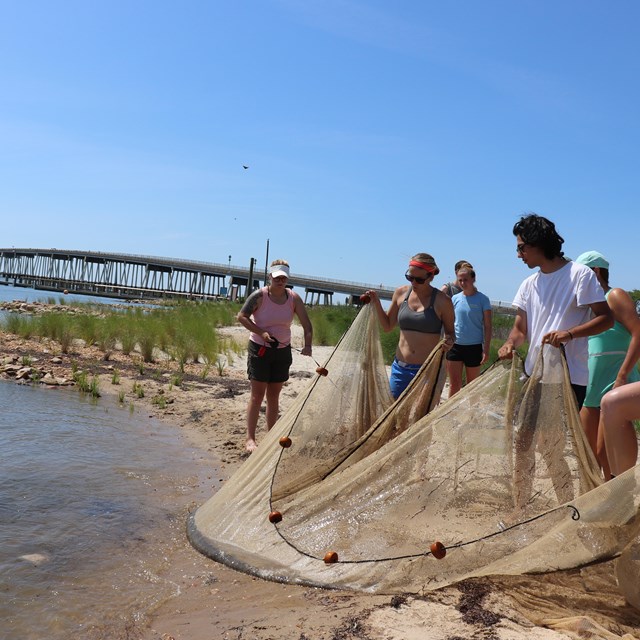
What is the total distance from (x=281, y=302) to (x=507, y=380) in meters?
2.80

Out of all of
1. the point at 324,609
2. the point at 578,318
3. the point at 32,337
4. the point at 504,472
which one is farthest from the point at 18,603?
the point at 32,337

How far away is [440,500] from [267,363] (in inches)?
116

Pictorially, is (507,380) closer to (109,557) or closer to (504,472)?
(504,472)

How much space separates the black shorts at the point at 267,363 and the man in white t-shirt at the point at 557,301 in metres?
2.55

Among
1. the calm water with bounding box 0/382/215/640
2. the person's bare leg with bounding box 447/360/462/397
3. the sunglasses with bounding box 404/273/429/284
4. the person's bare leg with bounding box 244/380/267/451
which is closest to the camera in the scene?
the calm water with bounding box 0/382/215/640

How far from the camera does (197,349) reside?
1253cm

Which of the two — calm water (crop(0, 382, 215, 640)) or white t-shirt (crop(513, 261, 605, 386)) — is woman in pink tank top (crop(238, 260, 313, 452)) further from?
white t-shirt (crop(513, 261, 605, 386))

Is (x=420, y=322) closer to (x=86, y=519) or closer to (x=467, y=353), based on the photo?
(x=467, y=353)

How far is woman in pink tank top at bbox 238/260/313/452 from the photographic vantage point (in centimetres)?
592

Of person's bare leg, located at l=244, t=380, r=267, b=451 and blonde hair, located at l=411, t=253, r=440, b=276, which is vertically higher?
blonde hair, located at l=411, t=253, r=440, b=276

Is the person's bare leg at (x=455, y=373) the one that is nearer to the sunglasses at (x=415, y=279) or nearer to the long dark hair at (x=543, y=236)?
the sunglasses at (x=415, y=279)

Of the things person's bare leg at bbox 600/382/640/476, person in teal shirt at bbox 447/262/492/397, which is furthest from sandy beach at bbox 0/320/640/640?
person in teal shirt at bbox 447/262/492/397

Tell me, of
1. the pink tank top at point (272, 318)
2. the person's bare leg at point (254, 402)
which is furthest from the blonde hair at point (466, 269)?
the person's bare leg at point (254, 402)

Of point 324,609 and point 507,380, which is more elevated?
point 507,380
